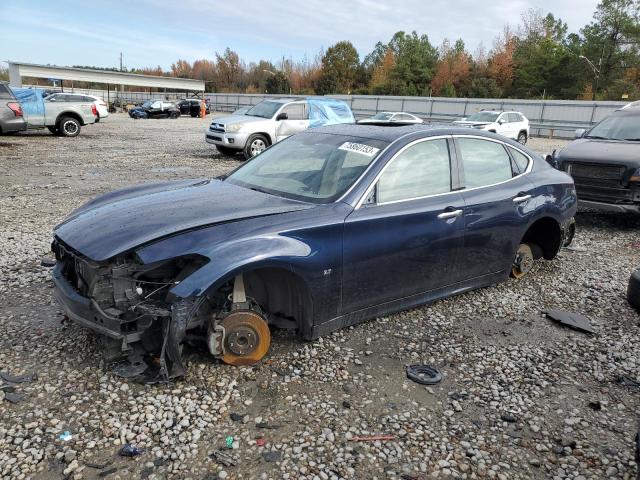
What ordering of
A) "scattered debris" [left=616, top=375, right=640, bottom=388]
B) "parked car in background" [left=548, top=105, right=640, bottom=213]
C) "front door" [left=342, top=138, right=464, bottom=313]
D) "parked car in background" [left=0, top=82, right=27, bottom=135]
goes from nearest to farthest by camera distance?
"scattered debris" [left=616, top=375, right=640, bottom=388], "front door" [left=342, top=138, right=464, bottom=313], "parked car in background" [left=548, top=105, right=640, bottom=213], "parked car in background" [left=0, top=82, right=27, bottom=135]

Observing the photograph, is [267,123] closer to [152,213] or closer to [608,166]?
[608,166]

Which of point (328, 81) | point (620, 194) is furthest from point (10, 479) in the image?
point (328, 81)

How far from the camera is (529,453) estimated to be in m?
2.70

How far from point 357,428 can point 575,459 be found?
117 centimetres

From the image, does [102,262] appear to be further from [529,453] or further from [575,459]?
[575,459]

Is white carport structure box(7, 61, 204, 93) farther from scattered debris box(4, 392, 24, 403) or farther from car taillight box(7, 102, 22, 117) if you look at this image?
scattered debris box(4, 392, 24, 403)

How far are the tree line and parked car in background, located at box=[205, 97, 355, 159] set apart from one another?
43.2m

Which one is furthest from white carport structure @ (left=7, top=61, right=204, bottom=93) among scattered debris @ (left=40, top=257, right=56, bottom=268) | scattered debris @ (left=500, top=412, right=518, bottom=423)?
scattered debris @ (left=500, top=412, right=518, bottom=423)

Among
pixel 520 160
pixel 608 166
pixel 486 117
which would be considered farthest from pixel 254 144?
pixel 486 117

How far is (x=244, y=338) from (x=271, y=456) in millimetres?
907

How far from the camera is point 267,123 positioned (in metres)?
13.9

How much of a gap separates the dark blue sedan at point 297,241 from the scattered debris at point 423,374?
0.52 m

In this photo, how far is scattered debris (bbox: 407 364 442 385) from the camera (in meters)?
3.33

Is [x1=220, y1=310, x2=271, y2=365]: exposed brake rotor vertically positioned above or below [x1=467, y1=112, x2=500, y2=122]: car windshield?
below
